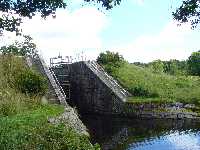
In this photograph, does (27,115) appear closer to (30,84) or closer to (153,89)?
(30,84)

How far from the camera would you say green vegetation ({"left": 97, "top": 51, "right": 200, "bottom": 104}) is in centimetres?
3997

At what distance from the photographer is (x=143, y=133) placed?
102 ft

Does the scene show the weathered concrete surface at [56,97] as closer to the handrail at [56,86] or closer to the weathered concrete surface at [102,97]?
the handrail at [56,86]

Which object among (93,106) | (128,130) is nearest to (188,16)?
(128,130)

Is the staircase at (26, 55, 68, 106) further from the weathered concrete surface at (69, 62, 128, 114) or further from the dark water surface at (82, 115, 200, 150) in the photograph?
the weathered concrete surface at (69, 62, 128, 114)

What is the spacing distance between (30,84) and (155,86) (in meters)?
15.1

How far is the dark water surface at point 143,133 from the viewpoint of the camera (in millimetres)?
26316

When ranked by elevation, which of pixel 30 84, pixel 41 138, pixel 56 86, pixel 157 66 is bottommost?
pixel 157 66

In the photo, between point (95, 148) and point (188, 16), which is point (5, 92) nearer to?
point (95, 148)

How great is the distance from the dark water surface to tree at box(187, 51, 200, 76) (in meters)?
32.9

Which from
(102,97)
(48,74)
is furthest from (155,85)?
(48,74)

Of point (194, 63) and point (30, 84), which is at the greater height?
point (30, 84)

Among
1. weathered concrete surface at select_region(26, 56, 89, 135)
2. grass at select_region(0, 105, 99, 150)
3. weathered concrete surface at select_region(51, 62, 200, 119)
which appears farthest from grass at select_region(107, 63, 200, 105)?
grass at select_region(0, 105, 99, 150)

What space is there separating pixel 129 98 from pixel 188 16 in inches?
1075
